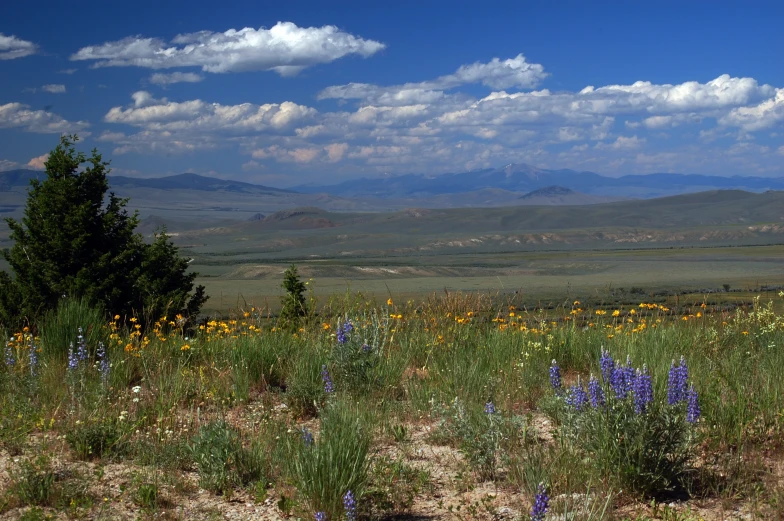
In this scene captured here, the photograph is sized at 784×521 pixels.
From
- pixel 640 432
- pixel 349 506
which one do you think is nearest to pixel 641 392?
pixel 640 432

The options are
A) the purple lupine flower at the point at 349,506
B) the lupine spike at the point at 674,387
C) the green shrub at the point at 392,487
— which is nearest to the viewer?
the purple lupine flower at the point at 349,506

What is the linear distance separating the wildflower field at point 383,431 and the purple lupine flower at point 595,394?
1 centimetres

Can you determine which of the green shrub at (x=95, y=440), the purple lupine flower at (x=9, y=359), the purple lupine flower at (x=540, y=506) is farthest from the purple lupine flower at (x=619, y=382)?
the purple lupine flower at (x=9, y=359)

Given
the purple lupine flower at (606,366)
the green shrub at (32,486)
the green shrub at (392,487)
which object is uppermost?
the purple lupine flower at (606,366)

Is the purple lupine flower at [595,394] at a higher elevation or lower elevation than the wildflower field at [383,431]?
higher

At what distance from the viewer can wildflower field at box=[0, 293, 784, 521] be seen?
3977 millimetres

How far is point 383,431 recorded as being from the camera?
17.1 ft

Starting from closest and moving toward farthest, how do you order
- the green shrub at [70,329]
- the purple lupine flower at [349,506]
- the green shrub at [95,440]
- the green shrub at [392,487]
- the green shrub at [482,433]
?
the purple lupine flower at [349,506] → the green shrub at [392,487] → the green shrub at [482,433] → the green shrub at [95,440] → the green shrub at [70,329]

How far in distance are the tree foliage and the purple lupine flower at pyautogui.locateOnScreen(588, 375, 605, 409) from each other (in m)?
13.7

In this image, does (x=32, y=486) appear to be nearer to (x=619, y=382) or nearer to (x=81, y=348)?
(x=81, y=348)

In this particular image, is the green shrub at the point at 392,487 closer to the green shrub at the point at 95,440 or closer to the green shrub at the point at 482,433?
the green shrub at the point at 482,433

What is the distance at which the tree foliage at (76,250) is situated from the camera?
17.2 m

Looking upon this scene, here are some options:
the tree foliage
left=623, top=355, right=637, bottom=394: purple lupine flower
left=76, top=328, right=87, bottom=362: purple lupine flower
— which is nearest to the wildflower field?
left=623, top=355, right=637, bottom=394: purple lupine flower

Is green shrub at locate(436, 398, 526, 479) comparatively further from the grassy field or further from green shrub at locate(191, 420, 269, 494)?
the grassy field
